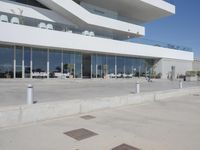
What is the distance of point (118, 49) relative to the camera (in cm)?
2572

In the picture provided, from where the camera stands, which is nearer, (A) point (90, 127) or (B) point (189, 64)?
(A) point (90, 127)

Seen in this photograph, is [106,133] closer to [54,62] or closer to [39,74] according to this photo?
[39,74]

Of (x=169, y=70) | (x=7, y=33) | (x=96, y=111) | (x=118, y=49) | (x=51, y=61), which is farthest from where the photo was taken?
(x=169, y=70)

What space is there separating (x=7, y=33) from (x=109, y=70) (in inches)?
587

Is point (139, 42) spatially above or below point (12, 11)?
below

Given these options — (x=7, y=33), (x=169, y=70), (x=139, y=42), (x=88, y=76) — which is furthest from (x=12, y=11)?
(x=169, y=70)

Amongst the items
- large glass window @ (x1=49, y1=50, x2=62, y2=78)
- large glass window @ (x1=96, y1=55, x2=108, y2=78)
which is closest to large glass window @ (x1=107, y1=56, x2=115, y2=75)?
large glass window @ (x1=96, y1=55, x2=108, y2=78)

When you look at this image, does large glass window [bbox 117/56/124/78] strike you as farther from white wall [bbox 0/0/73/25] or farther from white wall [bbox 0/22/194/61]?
white wall [bbox 0/0/73/25]

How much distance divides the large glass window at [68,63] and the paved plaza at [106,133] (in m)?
15.9

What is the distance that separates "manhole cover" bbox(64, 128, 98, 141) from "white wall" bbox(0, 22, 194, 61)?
566 inches

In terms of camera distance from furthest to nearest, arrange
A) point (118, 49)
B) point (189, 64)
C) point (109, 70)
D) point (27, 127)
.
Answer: point (189, 64) → point (109, 70) → point (118, 49) → point (27, 127)

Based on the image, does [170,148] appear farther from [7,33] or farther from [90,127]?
[7,33]

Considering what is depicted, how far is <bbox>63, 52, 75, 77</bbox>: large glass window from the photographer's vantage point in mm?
23094

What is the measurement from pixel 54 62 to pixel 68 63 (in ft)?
6.22
